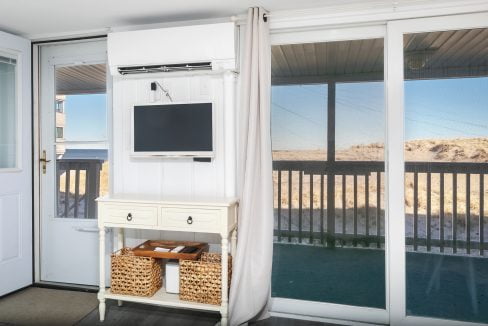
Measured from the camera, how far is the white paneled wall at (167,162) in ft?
8.55

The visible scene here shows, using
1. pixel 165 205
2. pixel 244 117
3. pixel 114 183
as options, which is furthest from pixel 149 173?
pixel 244 117

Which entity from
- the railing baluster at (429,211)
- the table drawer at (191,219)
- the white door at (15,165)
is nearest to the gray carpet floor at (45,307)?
the white door at (15,165)

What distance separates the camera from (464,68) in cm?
231

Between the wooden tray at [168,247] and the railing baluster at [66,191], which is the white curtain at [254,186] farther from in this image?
the railing baluster at [66,191]

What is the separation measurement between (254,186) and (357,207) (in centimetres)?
77

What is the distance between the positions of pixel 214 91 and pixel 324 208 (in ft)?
3.91

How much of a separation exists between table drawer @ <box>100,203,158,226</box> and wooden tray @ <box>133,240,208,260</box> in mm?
244

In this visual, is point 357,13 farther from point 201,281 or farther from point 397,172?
point 201,281

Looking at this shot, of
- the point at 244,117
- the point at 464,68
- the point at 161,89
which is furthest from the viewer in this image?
the point at 161,89

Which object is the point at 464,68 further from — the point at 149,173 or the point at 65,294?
the point at 65,294

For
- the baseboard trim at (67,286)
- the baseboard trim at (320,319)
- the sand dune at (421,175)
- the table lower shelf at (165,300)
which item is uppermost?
the sand dune at (421,175)

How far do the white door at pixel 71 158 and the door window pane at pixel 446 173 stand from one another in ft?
8.15

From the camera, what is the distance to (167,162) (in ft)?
8.89

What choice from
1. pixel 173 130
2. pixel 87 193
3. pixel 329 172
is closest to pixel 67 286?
pixel 87 193
